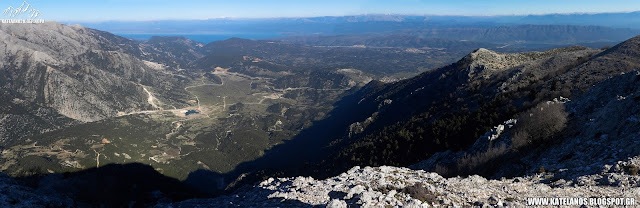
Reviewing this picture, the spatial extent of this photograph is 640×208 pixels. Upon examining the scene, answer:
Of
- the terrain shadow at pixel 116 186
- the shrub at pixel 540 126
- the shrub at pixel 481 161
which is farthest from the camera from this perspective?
the terrain shadow at pixel 116 186

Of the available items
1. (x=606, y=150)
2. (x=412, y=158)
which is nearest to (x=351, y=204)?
(x=606, y=150)

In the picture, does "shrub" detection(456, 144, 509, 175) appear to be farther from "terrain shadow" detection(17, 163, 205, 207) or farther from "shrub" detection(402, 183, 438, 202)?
"terrain shadow" detection(17, 163, 205, 207)

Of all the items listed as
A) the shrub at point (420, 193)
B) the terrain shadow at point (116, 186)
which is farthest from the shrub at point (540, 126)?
the terrain shadow at point (116, 186)

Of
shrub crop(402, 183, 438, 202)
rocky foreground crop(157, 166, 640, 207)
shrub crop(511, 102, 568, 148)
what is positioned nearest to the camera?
rocky foreground crop(157, 166, 640, 207)

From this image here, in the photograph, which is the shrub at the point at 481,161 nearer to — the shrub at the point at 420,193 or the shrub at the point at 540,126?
the shrub at the point at 540,126

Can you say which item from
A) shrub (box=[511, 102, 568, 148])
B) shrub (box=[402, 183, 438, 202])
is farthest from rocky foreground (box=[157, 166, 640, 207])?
shrub (box=[511, 102, 568, 148])

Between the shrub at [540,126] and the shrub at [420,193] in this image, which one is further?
the shrub at [540,126]

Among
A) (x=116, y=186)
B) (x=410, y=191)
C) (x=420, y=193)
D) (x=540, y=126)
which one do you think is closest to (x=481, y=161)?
(x=540, y=126)

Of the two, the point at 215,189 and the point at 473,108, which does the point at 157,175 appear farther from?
the point at 473,108
